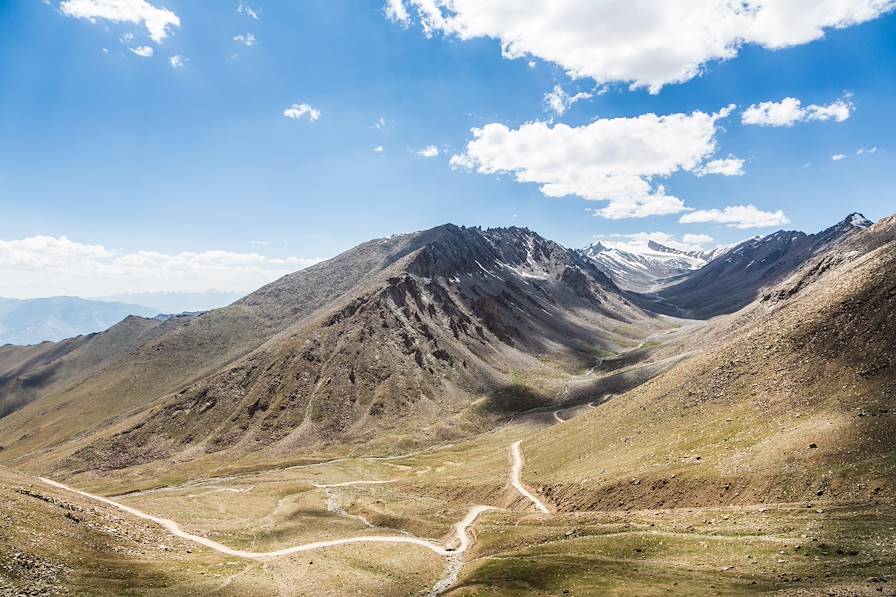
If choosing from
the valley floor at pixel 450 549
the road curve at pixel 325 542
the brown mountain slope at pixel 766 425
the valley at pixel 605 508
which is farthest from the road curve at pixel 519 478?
the road curve at pixel 325 542

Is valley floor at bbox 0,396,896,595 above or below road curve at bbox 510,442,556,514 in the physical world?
above

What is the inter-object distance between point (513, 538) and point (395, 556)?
1329 cm

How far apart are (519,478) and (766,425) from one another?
124ft

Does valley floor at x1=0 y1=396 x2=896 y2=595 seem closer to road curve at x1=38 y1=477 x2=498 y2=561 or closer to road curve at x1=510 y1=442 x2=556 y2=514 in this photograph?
road curve at x1=38 y1=477 x2=498 y2=561

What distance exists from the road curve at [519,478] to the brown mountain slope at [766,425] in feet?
6.55

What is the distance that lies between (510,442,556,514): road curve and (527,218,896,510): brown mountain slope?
200 centimetres

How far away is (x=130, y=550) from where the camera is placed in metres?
46.9

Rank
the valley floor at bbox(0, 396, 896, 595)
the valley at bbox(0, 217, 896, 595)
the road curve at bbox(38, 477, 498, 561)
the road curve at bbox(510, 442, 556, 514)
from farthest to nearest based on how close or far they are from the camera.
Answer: the road curve at bbox(510, 442, 556, 514) < the road curve at bbox(38, 477, 498, 561) < the valley at bbox(0, 217, 896, 595) < the valley floor at bbox(0, 396, 896, 595)

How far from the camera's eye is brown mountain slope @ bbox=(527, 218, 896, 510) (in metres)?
47.5

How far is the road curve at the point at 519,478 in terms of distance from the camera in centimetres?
6712

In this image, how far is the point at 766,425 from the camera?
6088 cm

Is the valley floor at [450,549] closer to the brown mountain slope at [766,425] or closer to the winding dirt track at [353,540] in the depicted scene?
the winding dirt track at [353,540]

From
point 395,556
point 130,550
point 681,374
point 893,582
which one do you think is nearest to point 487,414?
point 681,374

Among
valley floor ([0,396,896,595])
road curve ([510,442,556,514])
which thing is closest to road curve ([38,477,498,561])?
valley floor ([0,396,896,595])
